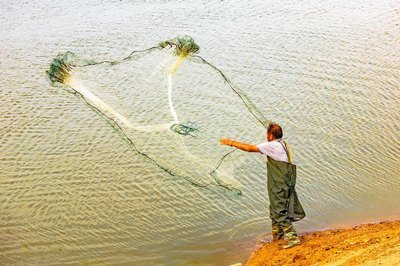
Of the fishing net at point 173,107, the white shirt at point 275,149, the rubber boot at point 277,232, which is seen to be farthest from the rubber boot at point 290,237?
the fishing net at point 173,107

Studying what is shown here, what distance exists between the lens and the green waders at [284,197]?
5762mm

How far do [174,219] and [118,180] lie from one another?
144 cm

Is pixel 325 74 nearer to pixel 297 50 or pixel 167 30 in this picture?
pixel 297 50

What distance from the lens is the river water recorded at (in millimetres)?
7160

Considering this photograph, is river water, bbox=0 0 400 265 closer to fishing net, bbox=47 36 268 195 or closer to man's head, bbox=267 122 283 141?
fishing net, bbox=47 36 268 195

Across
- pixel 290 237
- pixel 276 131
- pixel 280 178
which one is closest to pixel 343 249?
pixel 290 237

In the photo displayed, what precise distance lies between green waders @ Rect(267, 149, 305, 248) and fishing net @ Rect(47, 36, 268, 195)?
4.68 ft

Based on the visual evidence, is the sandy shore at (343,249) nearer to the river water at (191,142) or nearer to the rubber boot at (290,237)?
the rubber boot at (290,237)

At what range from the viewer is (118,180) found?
8398 millimetres

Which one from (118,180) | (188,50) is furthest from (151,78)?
(118,180)

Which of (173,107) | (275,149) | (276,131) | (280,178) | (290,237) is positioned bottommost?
(290,237)

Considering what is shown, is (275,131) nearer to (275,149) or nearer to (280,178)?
(275,149)

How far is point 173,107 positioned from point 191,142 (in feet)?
6.26

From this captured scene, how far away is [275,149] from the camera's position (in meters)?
5.68
